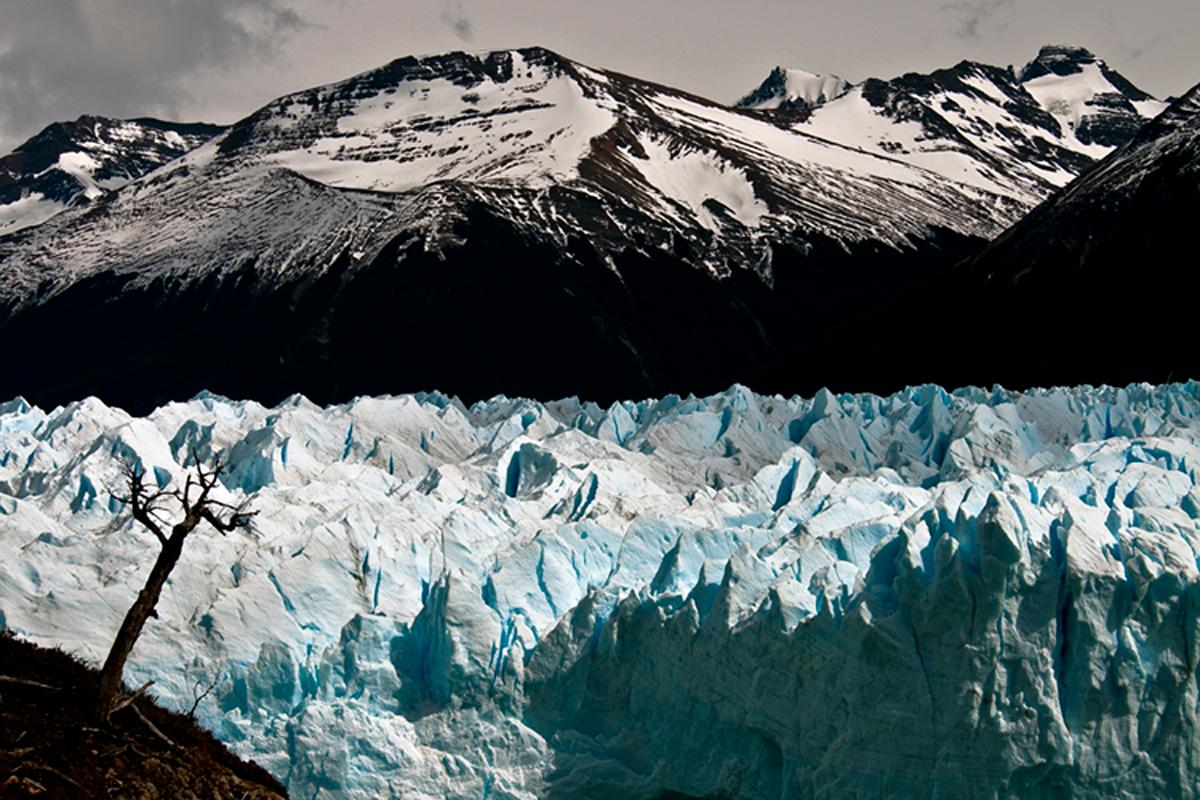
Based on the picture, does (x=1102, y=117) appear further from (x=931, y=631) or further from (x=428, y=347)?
(x=931, y=631)

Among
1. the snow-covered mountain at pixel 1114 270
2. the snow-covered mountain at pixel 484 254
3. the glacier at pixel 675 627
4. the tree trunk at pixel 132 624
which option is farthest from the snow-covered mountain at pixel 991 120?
the tree trunk at pixel 132 624

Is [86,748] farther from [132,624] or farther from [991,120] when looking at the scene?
[991,120]

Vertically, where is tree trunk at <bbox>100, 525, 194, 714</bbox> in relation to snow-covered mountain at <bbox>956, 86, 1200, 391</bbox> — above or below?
below

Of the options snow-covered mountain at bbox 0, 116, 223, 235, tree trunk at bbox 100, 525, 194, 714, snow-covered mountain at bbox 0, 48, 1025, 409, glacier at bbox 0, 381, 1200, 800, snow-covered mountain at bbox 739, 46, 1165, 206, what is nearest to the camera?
tree trunk at bbox 100, 525, 194, 714

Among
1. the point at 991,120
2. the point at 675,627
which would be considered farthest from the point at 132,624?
the point at 991,120

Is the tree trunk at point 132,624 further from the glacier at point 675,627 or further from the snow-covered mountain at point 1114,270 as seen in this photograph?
the snow-covered mountain at point 1114,270

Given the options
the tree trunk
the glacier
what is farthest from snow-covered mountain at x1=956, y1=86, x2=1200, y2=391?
the tree trunk

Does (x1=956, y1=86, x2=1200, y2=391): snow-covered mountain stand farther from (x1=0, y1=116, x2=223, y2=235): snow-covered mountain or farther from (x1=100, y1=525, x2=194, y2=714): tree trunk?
(x1=0, y1=116, x2=223, y2=235): snow-covered mountain
